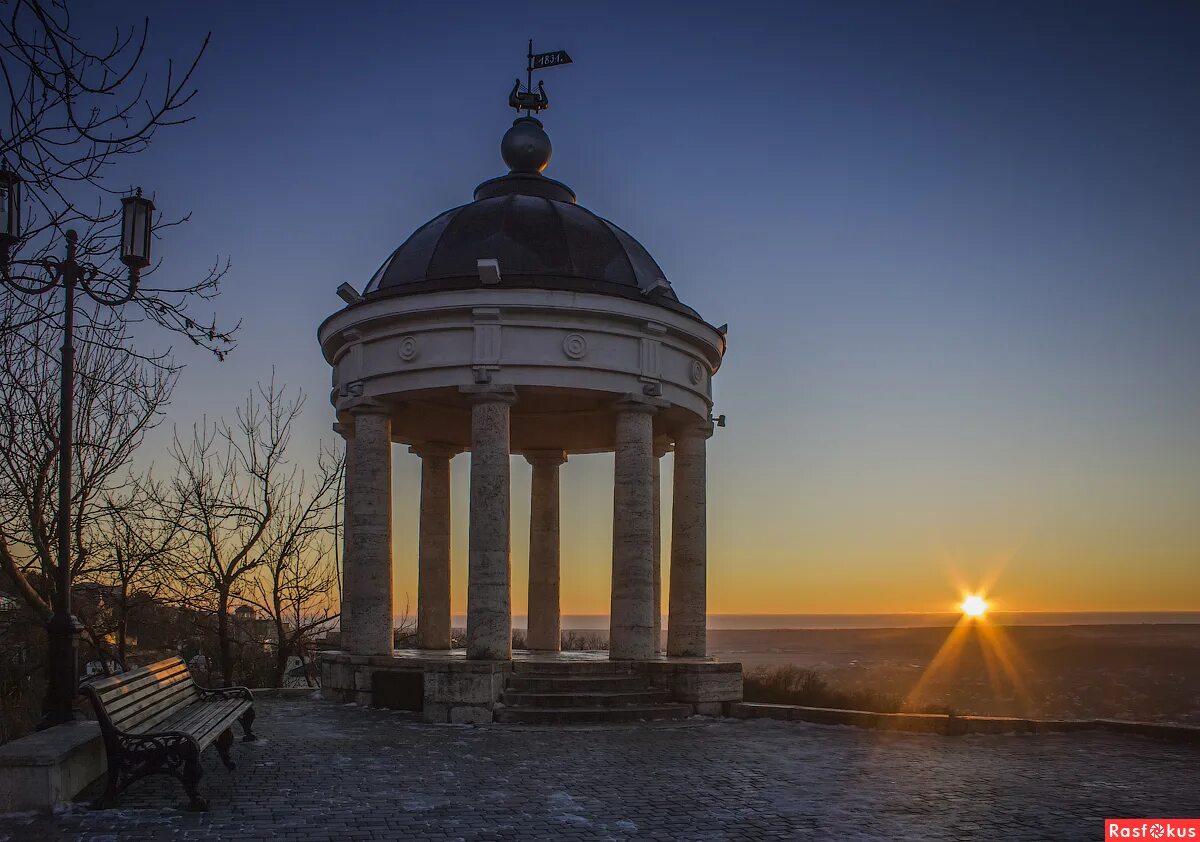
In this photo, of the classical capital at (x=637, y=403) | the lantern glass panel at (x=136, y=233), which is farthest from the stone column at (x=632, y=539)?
the lantern glass panel at (x=136, y=233)

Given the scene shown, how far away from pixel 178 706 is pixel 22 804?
12.9 ft

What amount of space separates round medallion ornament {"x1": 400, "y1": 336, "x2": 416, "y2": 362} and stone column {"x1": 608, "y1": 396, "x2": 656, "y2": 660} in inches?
174

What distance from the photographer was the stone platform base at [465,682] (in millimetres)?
19562

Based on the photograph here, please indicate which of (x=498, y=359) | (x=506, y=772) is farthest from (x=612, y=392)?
(x=506, y=772)

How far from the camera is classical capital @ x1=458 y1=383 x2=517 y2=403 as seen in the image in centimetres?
2141

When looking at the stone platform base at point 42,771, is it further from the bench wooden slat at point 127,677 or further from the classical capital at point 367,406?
the classical capital at point 367,406

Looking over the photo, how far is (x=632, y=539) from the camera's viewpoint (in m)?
22.4

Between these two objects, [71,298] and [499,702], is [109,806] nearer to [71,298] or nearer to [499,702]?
[71,298]

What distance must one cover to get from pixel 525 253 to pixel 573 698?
9.33 metres

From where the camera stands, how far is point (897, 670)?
228 feet

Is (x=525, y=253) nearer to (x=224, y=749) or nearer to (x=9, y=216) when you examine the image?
(x=224, y=749)

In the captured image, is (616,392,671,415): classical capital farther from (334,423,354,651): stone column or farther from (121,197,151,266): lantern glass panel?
(121,197,151,266): lantern glass panel

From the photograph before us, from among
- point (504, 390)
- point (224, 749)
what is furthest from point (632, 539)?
point (224, 749)

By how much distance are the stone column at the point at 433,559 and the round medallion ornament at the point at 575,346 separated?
23.9 ft
